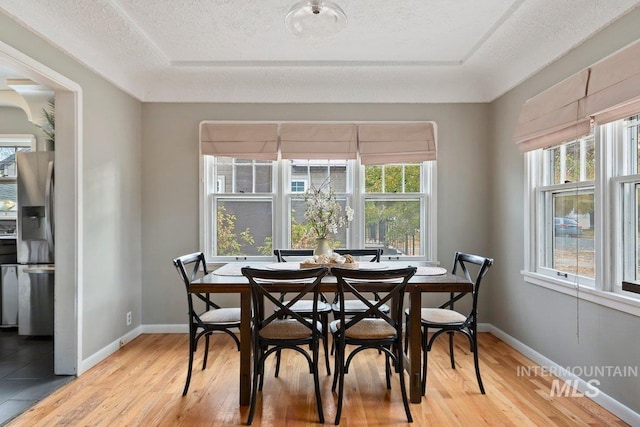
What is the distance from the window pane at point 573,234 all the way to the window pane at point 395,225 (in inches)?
51.4

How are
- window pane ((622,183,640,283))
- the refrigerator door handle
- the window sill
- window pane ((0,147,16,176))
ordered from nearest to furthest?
the window sill, window pane ((622,183,640,283)), the refrigerator door handle, window pane ((0,147,16,176))

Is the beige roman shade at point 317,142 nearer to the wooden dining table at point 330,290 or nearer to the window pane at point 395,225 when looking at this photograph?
the window pane at point 395,225

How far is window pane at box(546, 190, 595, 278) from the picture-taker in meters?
2.73

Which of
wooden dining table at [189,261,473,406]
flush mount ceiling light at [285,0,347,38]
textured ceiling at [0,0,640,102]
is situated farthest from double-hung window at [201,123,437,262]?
flush mount ceiling light at [285,0,347,38]

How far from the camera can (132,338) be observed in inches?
152

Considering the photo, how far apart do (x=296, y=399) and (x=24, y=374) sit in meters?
2.20

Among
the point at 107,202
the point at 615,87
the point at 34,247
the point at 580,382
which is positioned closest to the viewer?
the point at 615,87

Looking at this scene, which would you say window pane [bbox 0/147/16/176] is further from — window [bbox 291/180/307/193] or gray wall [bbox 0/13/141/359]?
window [bbox 291/180/307/193]

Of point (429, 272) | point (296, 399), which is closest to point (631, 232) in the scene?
point (429, 272)

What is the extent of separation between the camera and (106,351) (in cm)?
338

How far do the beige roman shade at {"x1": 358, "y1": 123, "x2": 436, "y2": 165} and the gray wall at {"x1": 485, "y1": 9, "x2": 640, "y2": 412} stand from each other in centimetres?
70

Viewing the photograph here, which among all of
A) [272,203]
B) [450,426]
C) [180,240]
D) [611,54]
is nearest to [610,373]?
[450,426]

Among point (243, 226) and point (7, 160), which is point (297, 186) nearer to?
point (243, 226)

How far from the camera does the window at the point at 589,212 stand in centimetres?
240
